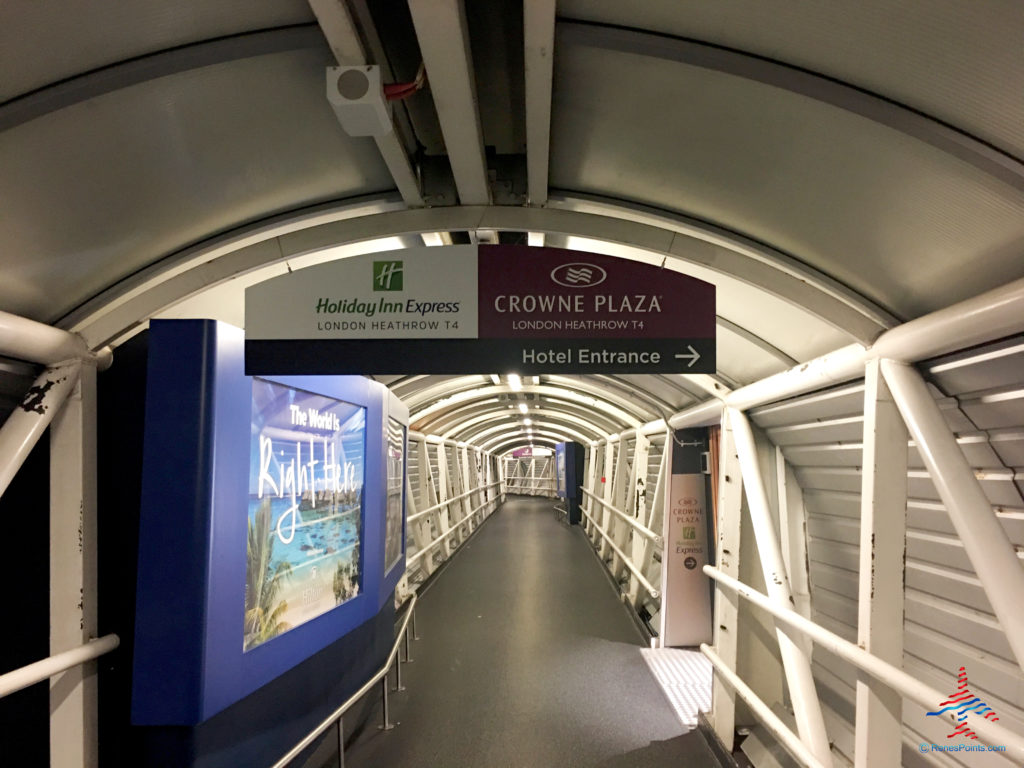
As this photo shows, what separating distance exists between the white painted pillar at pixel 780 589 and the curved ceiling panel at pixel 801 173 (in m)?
1.67

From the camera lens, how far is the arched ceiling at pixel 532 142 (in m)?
1.68

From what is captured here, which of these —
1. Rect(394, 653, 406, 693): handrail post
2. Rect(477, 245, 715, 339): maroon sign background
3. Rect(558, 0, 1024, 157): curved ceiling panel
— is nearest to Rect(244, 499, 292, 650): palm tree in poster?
Rect(477, 245, 715, 339): maroon sign background

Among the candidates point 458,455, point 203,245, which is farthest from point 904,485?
point 458,455

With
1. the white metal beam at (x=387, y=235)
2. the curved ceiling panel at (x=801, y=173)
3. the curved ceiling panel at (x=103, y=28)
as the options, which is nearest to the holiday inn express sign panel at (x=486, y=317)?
the white metal beam at (x=387, y=235)

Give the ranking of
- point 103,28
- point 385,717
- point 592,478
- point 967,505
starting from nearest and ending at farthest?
1. point 103,28
2. point 967,505
3. point 385,717
4. point 592,478

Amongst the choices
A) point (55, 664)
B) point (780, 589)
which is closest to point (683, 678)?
point (780, 589)

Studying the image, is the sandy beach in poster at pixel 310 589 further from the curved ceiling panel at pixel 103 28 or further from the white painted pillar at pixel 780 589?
the white painted pillar at pixel 780 589

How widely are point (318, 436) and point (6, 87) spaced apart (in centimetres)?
208

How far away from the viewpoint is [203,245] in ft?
9.56

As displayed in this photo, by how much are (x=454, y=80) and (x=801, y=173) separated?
1212mm

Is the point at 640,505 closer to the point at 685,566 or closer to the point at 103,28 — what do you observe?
the point at 685,566

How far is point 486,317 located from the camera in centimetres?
249

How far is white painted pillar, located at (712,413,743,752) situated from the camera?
411 centimetres

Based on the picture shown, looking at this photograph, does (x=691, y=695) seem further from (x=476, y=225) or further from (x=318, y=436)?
(x=476, y=225)
